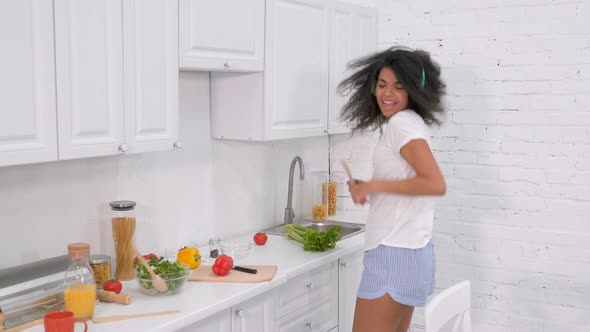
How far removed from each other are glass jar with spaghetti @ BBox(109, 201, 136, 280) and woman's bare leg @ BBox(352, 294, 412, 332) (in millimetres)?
896

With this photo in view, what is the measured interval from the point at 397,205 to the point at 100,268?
42.9 inches

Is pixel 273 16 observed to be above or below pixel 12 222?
above

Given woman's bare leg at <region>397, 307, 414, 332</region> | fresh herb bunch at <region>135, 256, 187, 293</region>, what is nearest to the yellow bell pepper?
fresh herb bunch at <region>135, 256, 187, 293</region>

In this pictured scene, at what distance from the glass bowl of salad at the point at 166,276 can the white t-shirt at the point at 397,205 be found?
0.71m

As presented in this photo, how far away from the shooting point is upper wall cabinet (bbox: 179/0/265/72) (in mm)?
2449

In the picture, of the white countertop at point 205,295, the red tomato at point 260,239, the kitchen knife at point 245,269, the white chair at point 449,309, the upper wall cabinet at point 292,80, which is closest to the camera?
the white chair at point 449,309

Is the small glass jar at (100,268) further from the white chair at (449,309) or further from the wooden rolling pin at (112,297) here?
the white chair at (449,309)

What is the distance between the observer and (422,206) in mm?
2434

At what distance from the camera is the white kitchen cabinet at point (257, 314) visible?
245 cm

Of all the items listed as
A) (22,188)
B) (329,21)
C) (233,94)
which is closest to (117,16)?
(22,188)

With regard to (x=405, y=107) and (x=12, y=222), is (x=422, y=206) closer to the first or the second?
(x=405, y=107)

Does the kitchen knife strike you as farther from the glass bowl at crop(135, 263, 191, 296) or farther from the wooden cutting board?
the glass bowl at crop(135, 263, 191, 296)

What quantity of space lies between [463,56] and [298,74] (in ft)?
3.30

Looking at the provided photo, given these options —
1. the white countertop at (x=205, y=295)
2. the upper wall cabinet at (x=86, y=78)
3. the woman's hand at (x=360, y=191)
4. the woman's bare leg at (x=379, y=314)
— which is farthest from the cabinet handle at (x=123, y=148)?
the woman's bare leg at (x=379, y=314)
